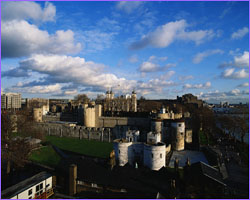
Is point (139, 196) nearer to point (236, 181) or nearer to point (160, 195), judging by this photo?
point (160, 195)

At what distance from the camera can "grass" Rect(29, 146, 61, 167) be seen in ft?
64.4

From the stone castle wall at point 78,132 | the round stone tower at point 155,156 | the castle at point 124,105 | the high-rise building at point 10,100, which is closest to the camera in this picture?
the round stone tower at point 155,156

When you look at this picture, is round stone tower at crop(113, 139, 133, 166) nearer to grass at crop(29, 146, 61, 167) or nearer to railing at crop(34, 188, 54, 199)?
grass at crop(29, 146, 61, 167)

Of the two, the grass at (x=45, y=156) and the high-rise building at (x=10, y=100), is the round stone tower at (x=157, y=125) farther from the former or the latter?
the high-rise building at (x=10, y=100)

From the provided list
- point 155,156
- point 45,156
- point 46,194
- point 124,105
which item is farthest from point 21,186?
point 124,105

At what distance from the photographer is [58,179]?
51.4 feet

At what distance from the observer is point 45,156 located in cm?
2109

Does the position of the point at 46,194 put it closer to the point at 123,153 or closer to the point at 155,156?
the point at 123,153

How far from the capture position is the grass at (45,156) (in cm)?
1964

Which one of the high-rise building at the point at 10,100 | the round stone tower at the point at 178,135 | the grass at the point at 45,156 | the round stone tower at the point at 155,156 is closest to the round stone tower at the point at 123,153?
the round stone tower at the point at 155,156

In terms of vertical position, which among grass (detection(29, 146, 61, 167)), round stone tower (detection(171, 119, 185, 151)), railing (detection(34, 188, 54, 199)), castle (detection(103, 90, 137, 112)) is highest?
castle (detection(103, 90, 137, 112))

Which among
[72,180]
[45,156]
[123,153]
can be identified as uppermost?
[123,153]

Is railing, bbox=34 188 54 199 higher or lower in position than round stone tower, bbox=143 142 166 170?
lower

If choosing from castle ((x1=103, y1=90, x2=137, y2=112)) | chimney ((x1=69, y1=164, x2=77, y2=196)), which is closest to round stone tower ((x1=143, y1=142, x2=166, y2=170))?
chimney ((x1=69, y1=164, x2=77, y2=196))
